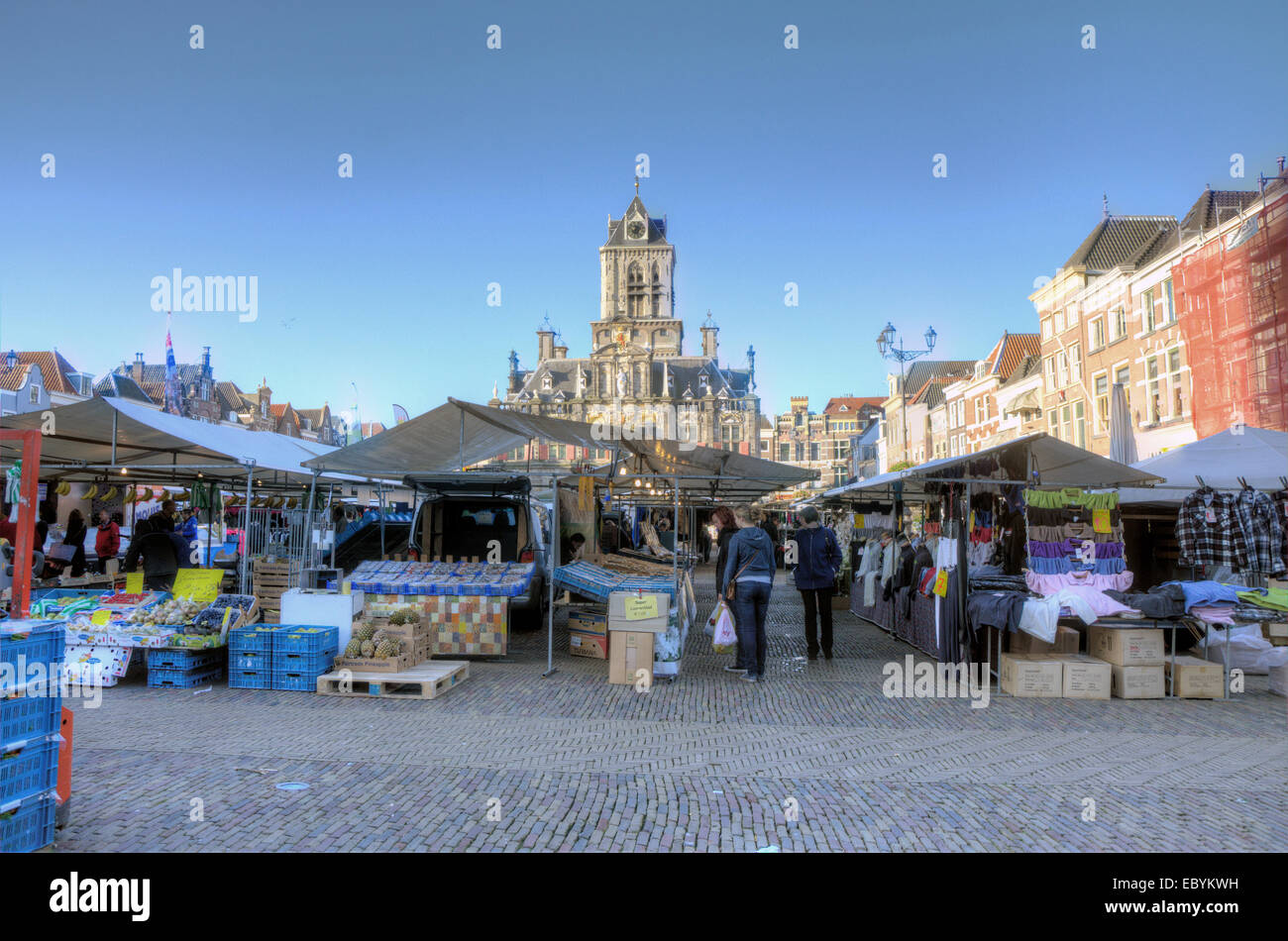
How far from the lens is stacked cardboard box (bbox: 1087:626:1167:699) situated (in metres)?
7.59

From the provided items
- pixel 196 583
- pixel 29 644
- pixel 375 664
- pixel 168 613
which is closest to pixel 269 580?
pixel 196 583

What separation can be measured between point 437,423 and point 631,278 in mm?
85700

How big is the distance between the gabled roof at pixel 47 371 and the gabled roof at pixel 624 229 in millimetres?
58594

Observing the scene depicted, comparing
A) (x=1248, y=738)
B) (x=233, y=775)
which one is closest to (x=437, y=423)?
(x=233, y=775)

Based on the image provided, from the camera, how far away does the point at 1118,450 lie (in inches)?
495

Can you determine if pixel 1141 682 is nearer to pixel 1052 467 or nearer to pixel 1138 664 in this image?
pixel 1138 664

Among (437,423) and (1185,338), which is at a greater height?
(1185,338)

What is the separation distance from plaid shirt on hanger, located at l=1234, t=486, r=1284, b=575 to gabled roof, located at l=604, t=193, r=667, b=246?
289 feet

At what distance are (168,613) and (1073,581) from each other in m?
9.56

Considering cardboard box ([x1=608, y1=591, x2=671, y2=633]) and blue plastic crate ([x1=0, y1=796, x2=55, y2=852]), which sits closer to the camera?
blue plastic crate ([x1=0, y1=796, x2=55, y2=852])

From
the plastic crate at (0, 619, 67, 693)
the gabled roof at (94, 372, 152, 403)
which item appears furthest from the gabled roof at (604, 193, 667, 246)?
the plastic crate at (0, 619, 67, 693)

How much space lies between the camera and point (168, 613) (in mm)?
8047

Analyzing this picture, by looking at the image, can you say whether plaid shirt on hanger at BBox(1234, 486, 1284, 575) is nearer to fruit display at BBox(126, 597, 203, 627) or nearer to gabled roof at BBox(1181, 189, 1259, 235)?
fruit display at BBox(126, 597, 203, 627)

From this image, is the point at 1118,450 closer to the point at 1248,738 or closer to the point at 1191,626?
the point at 1191,626
